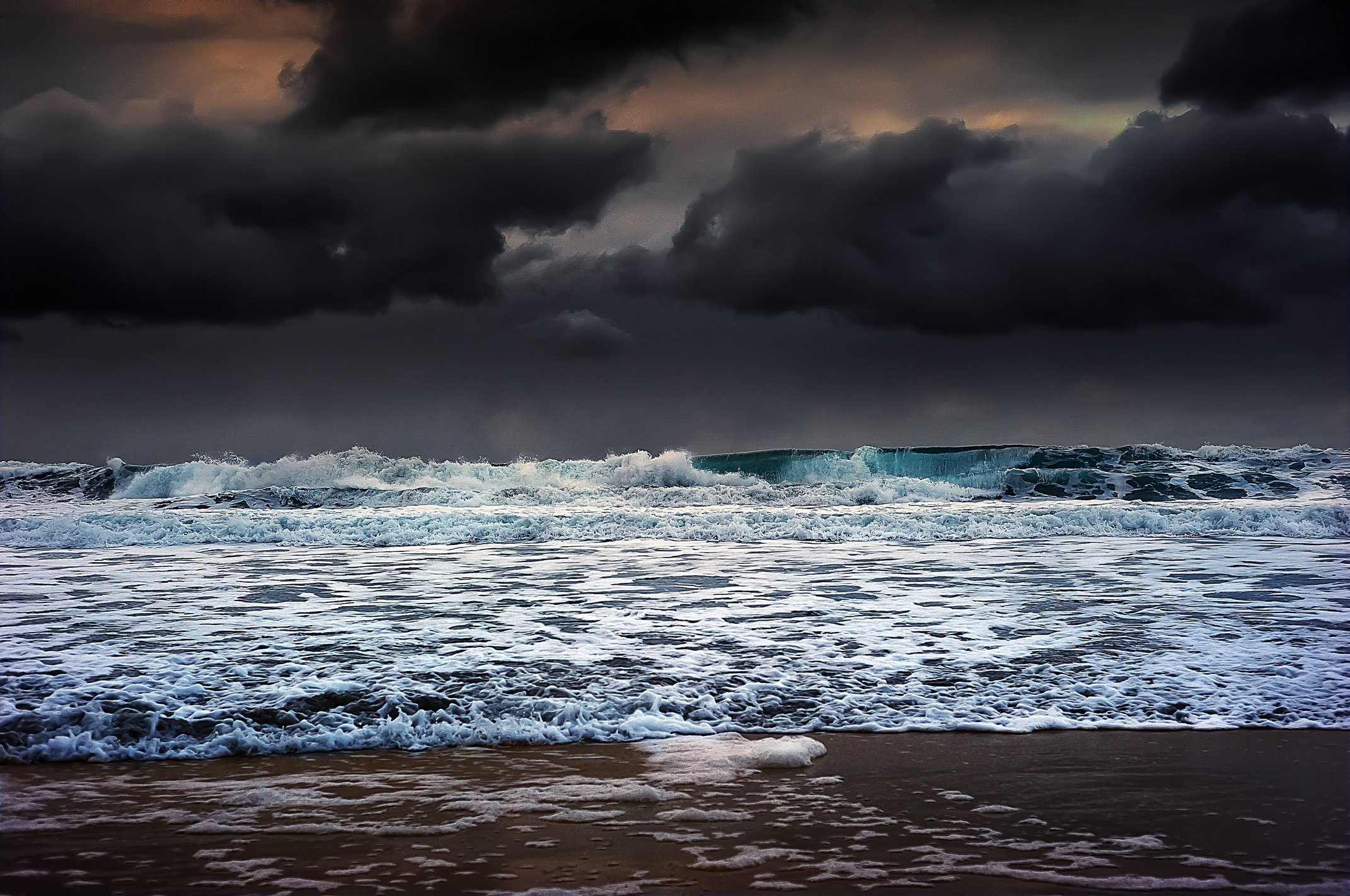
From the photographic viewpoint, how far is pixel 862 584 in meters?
9.33

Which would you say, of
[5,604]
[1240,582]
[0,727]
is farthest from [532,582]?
[1240,582]

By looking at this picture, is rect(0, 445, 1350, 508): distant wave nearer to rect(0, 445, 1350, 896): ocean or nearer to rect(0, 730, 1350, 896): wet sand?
rect(0, 445, 1350, 896): ocean

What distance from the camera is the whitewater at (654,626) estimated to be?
466 cm

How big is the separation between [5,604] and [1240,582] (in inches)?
486

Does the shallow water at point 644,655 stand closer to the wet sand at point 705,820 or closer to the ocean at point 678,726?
the ocean at point 678,726

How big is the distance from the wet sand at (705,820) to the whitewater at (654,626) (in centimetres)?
33

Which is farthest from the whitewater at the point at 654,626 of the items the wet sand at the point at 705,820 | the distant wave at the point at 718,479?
the distant wave at the point at 718,479

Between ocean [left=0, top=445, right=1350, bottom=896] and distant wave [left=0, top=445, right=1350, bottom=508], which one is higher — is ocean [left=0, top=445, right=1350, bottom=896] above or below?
below

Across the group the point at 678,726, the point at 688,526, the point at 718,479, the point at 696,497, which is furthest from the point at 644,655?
the point at 718,479

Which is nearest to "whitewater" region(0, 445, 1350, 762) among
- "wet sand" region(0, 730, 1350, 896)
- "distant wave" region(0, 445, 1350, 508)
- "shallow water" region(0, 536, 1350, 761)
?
"shallow water" region(0, 536, 1350, 761)

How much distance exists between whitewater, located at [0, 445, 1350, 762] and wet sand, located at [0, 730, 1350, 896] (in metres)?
0.33

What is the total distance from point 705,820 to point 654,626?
370 cm

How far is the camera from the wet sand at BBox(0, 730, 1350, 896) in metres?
2.84

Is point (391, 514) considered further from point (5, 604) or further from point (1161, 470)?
point (1161, 470)
